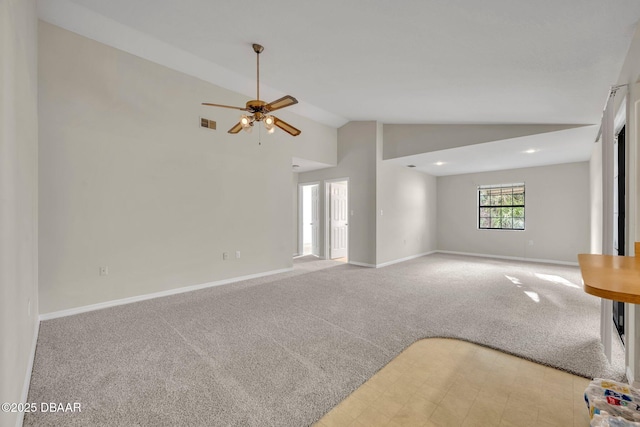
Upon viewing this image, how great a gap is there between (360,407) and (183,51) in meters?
4.25

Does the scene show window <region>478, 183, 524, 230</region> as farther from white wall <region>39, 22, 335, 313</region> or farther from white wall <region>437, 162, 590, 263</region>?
white wall <region>39, 22, 335, 313</region>

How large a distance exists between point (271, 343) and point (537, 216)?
22.7 ft

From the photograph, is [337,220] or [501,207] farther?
[337,220]

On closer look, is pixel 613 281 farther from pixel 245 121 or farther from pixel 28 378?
pixel 28 378

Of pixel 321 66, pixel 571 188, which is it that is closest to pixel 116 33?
pixel 321 66

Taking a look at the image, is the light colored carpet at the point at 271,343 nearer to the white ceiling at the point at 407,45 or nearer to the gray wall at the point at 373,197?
the gray wall at the point at 373,197

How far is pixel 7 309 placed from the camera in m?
1.37

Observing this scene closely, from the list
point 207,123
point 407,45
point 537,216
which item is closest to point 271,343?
point 407,45

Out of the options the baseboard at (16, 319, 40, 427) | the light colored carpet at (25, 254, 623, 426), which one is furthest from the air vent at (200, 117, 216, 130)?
the baseboard at (16, 319, 40, 427)

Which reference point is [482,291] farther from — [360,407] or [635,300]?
[635,300]

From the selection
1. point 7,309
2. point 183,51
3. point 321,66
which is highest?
point 183,51

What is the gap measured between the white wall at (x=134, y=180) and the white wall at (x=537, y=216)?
18.4 feet

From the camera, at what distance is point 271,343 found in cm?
247

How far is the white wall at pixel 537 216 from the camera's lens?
604 centimetres
